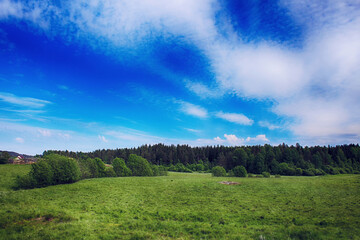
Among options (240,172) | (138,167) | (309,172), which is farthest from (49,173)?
(309,172)

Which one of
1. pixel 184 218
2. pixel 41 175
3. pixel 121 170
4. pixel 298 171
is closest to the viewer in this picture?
pixel 184 218

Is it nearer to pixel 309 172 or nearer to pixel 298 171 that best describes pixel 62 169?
pixel 298 171

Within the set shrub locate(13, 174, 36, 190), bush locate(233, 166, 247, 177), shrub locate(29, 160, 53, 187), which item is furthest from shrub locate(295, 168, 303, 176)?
shrub locate(13, 174, 36, 190)

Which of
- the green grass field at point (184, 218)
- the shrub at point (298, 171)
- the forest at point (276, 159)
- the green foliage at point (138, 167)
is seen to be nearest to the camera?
the green grass field at point (184, 218)

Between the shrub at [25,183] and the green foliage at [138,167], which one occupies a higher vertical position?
the green foliage at [138,167]

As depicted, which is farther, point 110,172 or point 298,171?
point 298,171

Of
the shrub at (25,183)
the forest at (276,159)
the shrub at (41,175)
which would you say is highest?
the forest at (276,159)

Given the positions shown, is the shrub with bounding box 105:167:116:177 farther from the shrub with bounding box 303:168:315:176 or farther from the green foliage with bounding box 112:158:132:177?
the shrub with bounding box 303:168:315:176

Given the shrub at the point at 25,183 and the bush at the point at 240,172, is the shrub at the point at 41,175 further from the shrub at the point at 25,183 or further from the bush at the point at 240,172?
the bush at the point at 240,172

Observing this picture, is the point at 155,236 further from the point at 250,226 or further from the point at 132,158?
the point at 132,158

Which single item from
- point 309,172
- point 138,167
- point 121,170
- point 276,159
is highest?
point 276,159

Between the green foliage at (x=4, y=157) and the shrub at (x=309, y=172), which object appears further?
the shrub at (x=309, y=172)

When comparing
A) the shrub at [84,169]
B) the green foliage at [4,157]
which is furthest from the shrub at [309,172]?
the green foliage at [4,157]

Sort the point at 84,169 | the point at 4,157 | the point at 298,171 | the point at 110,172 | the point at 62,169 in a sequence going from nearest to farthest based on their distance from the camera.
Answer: the point at 62,169, the point at 84,169, the point at 110,172, the point at 4,157, the point at 298,171
